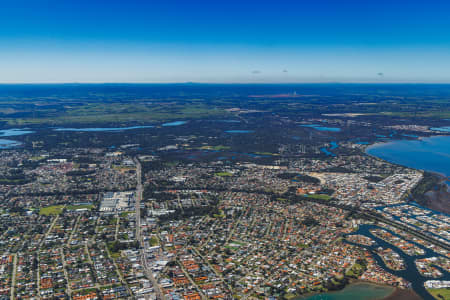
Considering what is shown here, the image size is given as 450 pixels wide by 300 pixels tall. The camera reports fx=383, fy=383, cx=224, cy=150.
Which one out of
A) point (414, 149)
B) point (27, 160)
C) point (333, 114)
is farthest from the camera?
point (333, 114)

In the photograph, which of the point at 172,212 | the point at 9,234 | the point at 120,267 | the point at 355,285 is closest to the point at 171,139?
the point at 172,212

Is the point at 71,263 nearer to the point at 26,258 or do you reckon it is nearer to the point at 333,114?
the point at 26,258

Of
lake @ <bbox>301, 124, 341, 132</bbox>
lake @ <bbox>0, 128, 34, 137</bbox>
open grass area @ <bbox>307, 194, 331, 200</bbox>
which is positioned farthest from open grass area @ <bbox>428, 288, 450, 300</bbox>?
lake @ <bbox>0, 128, 34, 137</bbox>

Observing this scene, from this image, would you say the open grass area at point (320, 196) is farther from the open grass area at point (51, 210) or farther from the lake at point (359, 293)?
the open grass area at point (51, 210)

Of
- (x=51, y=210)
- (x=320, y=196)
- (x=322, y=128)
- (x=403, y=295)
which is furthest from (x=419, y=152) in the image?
(x=51, y=210)

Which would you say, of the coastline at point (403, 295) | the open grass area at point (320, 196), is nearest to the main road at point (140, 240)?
the coastline at point (403, 295)

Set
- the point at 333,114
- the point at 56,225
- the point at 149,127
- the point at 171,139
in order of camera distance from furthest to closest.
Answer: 1. the point at 333,114
2. the point at 149,127
3. the point at 171,139
4. the point at 56,225

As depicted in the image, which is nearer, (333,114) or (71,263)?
(71,263)
